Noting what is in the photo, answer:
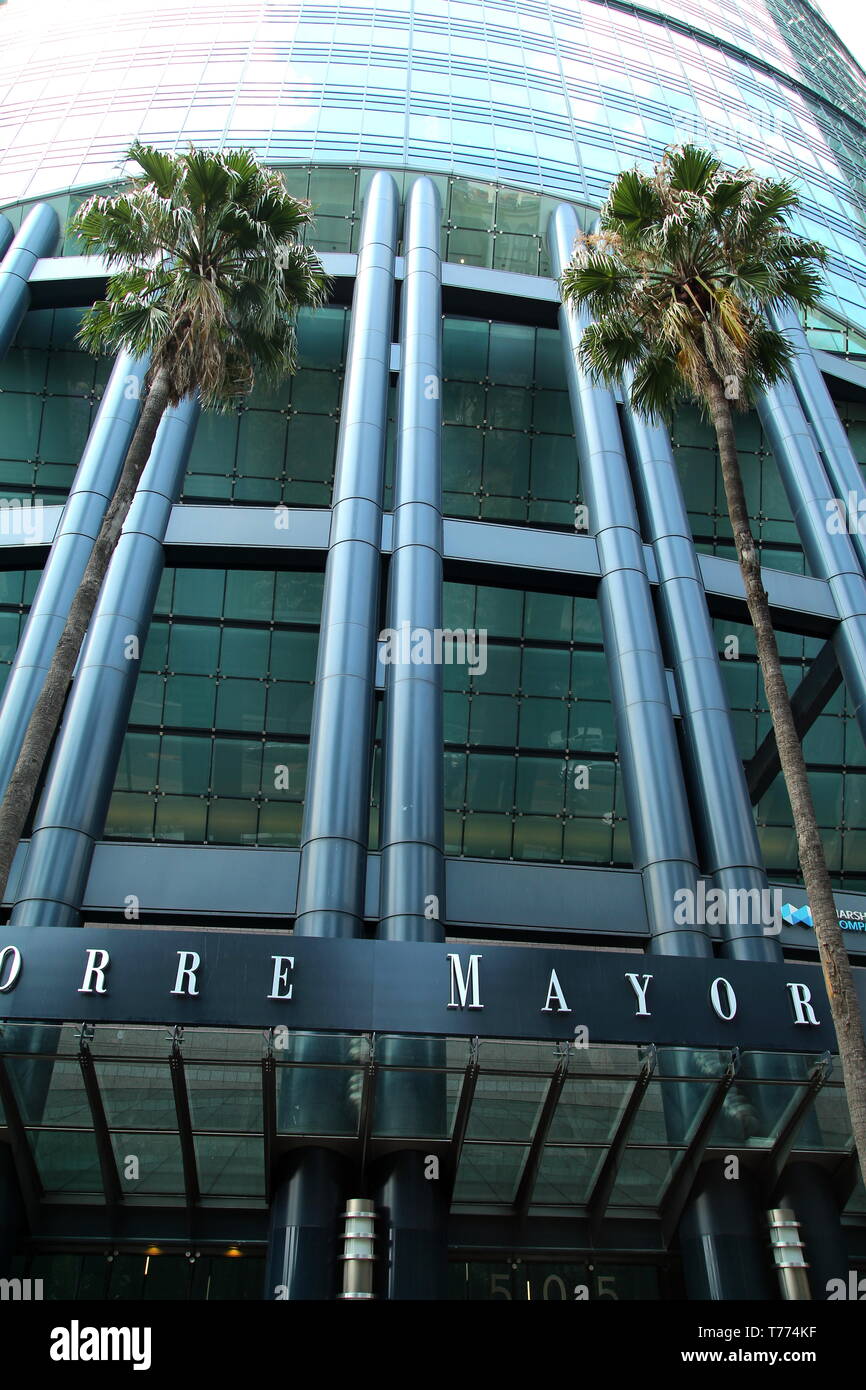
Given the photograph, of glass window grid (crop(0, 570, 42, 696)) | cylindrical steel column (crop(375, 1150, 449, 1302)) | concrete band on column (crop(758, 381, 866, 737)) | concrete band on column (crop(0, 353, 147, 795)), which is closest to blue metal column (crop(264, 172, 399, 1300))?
cylindrical steel column (crop(375, 1150, 449, 1302))

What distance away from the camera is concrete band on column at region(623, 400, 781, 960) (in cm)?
1720

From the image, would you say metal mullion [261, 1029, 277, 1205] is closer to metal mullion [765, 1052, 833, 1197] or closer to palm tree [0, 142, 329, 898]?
palm tree [0, 142, 329, 898]

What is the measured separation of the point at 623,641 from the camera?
64.8ft

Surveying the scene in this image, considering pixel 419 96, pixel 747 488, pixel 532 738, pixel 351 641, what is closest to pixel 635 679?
pixel 351 641

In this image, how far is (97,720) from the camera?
57.9ft

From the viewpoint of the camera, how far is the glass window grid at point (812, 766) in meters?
26.2

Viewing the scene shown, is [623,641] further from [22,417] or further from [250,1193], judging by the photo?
[22,417]

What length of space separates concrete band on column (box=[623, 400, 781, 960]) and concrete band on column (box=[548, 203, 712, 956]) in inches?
22.5

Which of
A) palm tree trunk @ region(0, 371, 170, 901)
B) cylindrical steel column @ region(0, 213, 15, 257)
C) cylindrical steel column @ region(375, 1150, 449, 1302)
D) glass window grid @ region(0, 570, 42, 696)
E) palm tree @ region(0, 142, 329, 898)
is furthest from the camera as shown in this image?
cylindrical steel column @ region(0, 213, 15, 257)

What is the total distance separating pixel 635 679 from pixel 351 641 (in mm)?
5325

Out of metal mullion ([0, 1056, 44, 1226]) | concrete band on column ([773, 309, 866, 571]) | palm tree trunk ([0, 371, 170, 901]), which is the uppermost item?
concrete band on column ([773, 309, 866, 571])

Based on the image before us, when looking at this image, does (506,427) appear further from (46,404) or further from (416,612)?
(46,404)

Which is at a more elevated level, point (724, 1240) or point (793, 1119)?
point (793, 1119)
